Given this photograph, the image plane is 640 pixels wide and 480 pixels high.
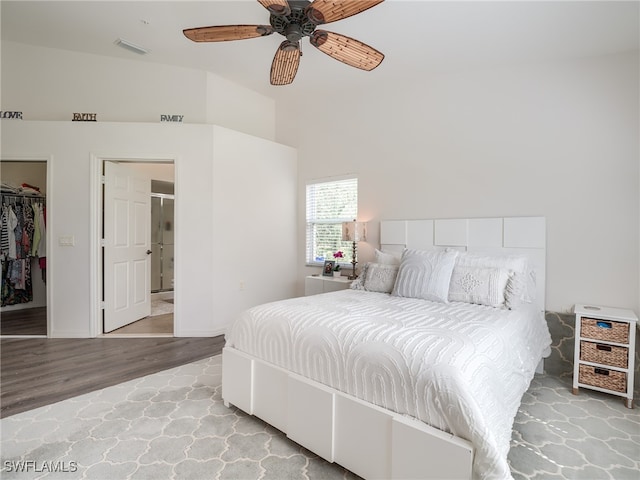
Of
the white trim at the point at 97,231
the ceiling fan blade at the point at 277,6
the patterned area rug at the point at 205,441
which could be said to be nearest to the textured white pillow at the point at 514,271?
the patterned area rug at the point at 205,441

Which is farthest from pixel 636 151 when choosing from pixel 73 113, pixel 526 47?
pixel 73 113

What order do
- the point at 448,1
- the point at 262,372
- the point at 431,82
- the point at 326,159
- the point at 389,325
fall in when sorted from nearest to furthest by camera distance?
the point at 389,325 < the point at 262,372 < the point at 448,1 < the point at 431,82 < the point at 326,159

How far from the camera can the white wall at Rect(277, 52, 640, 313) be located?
2658 millimetres

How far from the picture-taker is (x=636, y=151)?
102 inches

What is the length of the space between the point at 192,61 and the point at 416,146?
2783 mm

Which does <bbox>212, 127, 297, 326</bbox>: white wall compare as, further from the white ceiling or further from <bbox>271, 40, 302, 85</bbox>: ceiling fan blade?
<bbox>271, 40, 302, 85</bbox>: ceiling fan blade

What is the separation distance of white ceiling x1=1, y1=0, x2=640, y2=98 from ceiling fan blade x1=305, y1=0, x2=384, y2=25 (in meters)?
0.80

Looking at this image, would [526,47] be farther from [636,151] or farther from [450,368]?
[450,368]

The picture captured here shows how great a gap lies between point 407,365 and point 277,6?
203cm

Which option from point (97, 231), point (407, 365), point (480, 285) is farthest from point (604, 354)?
point (97, 231)

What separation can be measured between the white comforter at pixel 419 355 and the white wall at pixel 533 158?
3.15 feet

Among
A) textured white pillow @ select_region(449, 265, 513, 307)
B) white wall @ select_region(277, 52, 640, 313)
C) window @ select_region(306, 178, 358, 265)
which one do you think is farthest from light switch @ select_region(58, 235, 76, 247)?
textured white pillow @ select_region(449, 265, 513, 307)

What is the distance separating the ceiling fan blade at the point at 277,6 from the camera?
1834 millimetres

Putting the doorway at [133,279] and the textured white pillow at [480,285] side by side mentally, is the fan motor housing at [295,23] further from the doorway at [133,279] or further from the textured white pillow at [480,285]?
the doorway at [133,279]
